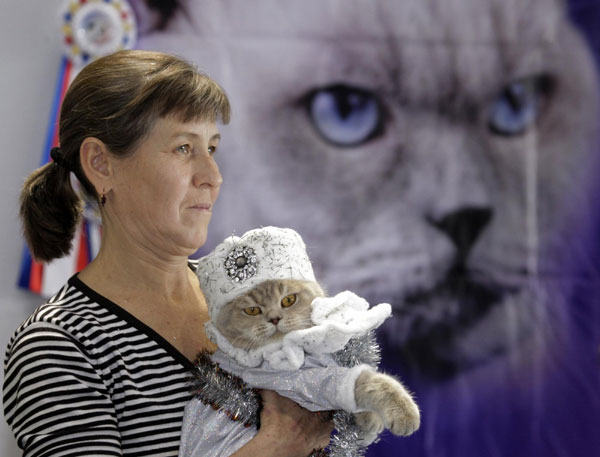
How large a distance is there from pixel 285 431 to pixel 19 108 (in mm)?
1838

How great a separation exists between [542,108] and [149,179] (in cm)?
222

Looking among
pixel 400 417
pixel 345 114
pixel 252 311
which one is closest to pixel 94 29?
pixel 345 114

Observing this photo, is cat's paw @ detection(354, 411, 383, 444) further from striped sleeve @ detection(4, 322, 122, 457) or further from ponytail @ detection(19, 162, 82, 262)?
ponytail @ detection(19, 162, 82, 262)

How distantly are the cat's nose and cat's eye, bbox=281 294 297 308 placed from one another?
179 centimetres

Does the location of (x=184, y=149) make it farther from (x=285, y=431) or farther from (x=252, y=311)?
(x=285, y=431)

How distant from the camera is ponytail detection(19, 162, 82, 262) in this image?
133cm

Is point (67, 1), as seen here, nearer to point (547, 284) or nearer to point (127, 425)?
point (127, 425)

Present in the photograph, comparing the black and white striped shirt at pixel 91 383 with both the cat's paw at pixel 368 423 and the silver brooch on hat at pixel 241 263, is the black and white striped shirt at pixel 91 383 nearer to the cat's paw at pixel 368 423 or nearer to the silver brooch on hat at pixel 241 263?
the silver brooch on hat at pixel 241 263

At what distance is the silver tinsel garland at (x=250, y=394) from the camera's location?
112 cm

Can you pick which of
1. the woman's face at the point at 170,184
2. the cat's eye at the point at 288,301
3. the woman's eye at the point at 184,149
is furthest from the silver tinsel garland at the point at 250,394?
the woman's eye at the point at 184,149

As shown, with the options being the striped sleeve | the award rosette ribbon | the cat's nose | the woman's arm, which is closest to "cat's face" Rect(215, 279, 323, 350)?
the woman's arm

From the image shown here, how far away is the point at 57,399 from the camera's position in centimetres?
104

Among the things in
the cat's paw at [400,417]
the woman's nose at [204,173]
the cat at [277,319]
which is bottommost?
the cat's paw at [400,417]

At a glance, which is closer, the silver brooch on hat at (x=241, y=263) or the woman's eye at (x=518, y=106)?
the silver brooch on hat at (x=241, y=263)
